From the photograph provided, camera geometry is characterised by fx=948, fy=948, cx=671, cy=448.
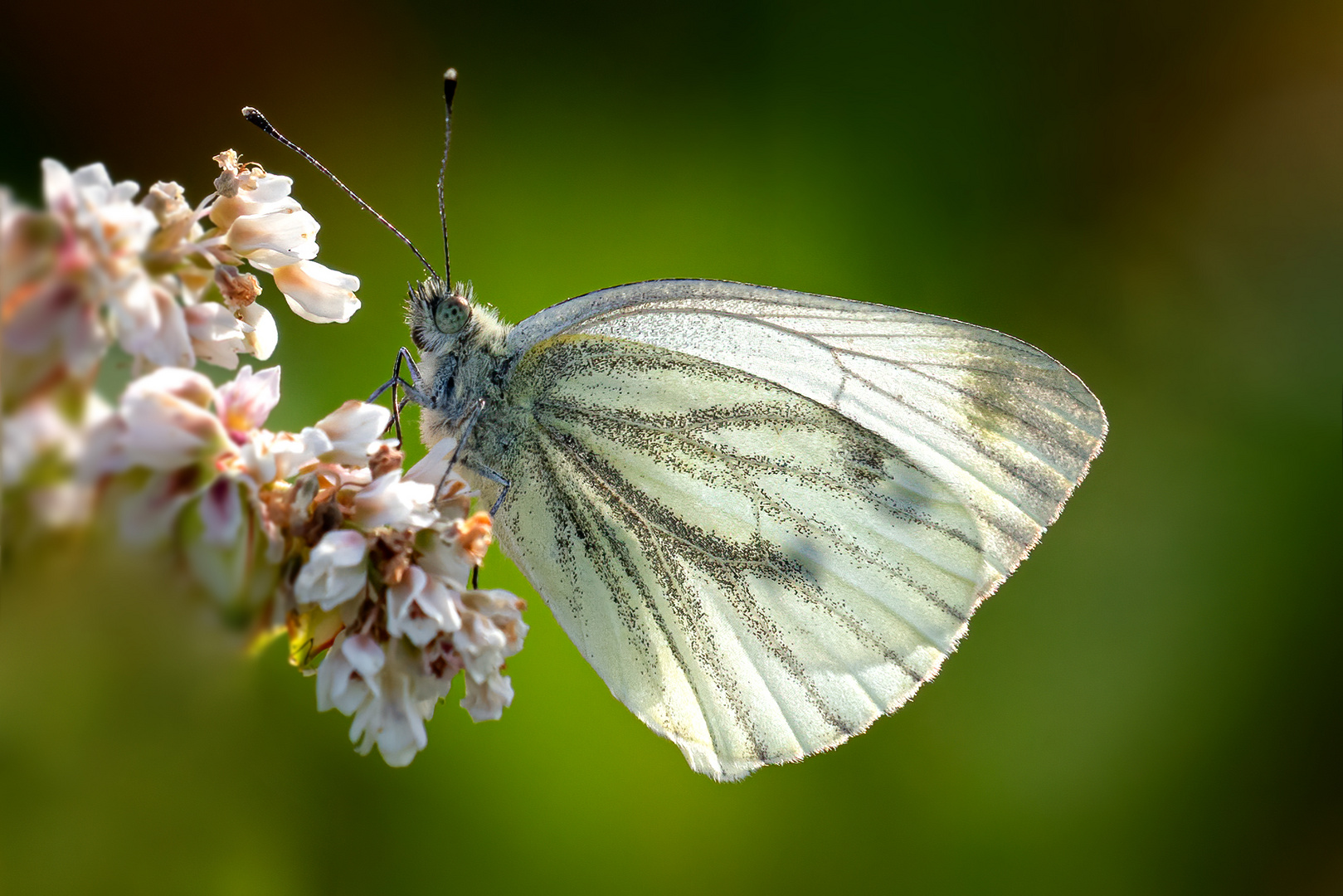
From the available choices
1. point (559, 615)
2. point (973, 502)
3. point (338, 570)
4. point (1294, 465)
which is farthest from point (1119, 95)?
point (338, 570)

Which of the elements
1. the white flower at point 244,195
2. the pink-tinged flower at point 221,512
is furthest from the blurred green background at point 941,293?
the pink-tinged flower at point 221,512

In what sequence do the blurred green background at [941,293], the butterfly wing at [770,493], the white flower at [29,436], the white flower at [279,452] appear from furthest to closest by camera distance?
the blurred green background at [941,293], the butterfly wing at [770,493], the white flower at [279,452], the white flower at [29,436]

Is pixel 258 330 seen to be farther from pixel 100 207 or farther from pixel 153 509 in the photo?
pixel 153 509

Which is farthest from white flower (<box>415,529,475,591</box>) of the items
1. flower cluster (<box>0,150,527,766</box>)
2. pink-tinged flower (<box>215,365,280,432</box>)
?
pink-tinged flower (<box>215,365,280,432</box>)

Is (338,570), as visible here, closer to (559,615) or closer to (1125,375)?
(559,615)

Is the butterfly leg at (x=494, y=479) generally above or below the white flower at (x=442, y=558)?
above

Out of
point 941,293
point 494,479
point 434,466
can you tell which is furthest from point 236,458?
point 941,293

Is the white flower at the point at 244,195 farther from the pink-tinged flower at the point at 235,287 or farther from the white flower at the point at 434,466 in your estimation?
the white flower at the point at 434,466

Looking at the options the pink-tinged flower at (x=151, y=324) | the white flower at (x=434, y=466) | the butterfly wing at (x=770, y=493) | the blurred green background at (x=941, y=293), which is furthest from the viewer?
the blurred green background at (x=941, y=293)
